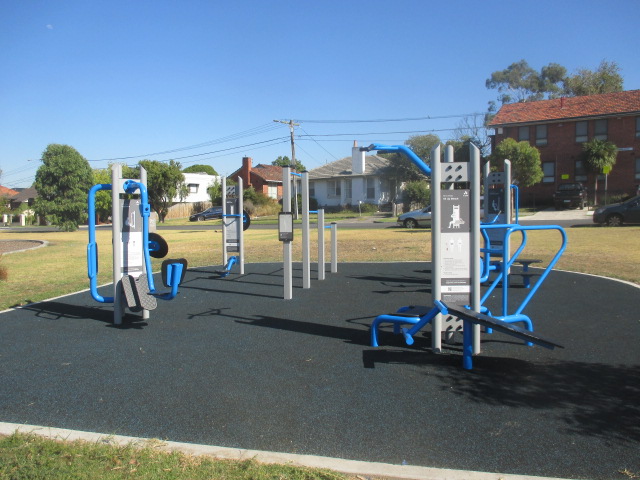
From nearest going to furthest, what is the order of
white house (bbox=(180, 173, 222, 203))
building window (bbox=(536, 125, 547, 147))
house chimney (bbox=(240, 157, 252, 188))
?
building window (bbox=(536, 125, 547, 147)), house chimney (bbox=(240, 157, 252, 188)), white house (bbox=(180, 173, 222, 203))

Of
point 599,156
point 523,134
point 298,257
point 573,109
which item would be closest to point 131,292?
point 298,257

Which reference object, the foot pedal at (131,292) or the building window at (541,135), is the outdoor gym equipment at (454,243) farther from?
the building window at (541,135)

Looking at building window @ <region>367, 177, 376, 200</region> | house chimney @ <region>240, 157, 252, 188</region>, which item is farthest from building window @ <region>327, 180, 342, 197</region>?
house chimney @ <region>240, 157, 252, 188</region>

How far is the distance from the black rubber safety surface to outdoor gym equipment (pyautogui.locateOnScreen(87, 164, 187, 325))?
0.38m

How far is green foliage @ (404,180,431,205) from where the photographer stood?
45.6m

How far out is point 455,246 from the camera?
538cm

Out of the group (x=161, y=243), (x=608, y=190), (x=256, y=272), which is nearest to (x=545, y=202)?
(x=608, y=190)

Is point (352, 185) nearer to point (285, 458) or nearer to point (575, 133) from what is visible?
point (575, 133)

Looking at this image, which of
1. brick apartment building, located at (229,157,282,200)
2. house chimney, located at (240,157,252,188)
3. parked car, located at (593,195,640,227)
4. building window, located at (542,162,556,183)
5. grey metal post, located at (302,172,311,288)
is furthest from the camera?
house chimney, located at (240,157,252,188)

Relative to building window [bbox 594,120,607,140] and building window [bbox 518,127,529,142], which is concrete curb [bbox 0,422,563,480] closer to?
building window [bbox 594,120,607,140]

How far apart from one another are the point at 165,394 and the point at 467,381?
2.49 meters

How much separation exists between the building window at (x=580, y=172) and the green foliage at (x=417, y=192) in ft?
36.2

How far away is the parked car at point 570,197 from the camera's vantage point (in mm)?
36250

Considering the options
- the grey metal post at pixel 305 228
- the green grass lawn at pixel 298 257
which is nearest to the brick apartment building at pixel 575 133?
the green grass lawn at pixel 298 257
